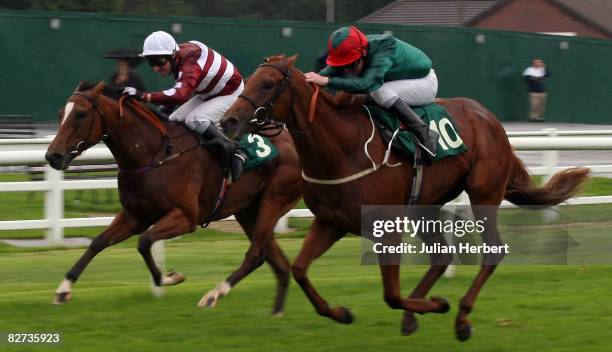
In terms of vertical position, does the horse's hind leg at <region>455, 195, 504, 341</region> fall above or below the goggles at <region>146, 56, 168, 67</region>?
below

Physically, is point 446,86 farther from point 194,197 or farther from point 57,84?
point 194,197

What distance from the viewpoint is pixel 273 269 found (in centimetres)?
805

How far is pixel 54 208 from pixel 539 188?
4817 millimetres

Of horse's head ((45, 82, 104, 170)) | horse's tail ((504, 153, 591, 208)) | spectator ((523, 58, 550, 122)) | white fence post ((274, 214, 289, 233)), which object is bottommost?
spectator ((523, 58, 550, 122))

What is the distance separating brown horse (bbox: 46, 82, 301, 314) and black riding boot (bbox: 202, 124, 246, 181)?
8cm

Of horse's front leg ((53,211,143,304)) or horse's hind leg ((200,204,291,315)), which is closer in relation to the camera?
horse's front leg ((53,211,143,304))

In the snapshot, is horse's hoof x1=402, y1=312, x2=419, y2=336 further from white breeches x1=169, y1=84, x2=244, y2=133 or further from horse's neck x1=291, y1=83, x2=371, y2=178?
white breeches x1=169, y1=84, x2=244, y2=133

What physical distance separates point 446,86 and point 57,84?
33.7 feet

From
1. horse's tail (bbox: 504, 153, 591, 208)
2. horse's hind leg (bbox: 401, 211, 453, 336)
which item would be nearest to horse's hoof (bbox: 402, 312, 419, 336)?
horse's hind leg (bbox: 401, 211, 453, 336)

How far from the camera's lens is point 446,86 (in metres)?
29.7

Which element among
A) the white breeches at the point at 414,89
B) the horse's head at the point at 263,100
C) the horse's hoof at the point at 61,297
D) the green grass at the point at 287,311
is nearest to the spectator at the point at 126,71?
the green grass at the point at 287,311

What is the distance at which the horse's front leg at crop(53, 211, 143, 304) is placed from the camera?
7.44m

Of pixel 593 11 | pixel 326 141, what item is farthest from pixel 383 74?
pixel 593 11

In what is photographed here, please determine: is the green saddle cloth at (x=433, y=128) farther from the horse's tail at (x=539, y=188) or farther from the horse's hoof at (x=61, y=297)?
the horse's hoof at (x=61, y=297)
